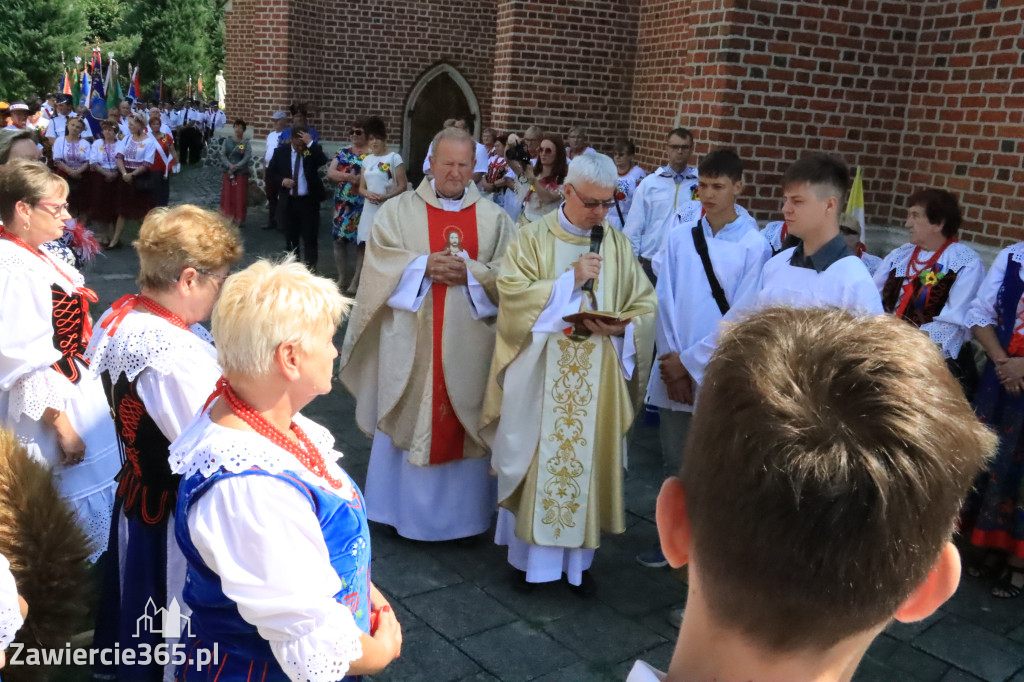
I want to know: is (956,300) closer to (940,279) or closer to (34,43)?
(940,279)

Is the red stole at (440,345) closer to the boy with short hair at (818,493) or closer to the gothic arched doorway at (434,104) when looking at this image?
the boy with short hair at (818,493)

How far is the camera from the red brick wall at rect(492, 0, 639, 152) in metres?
9.05

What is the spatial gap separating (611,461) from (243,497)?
8.16 feet

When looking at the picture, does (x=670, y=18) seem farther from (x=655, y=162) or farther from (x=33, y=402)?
(x=33, y=402)

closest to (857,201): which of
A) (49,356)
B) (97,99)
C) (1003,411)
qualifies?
(1003,411)

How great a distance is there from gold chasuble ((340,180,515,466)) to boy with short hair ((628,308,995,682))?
3.47 m

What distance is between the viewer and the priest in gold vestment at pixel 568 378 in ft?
12.9

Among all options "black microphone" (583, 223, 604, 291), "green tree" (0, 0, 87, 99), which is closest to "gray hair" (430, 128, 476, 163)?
"black microphone" (583, 223, 604, 291)

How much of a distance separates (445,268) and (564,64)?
18.3ft

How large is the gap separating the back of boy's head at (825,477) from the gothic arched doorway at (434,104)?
1589 centimetres

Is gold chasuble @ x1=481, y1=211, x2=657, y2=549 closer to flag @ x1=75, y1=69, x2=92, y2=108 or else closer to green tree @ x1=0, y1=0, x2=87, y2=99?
flag @ x1=75, y1=69, x2=92, y2=108

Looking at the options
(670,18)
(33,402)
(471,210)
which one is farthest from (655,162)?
(33,402)

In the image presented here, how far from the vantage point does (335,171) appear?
32.8ft

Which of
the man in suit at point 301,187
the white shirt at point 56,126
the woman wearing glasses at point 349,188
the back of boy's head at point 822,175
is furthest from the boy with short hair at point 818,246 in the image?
the white shirt at point 56,126
